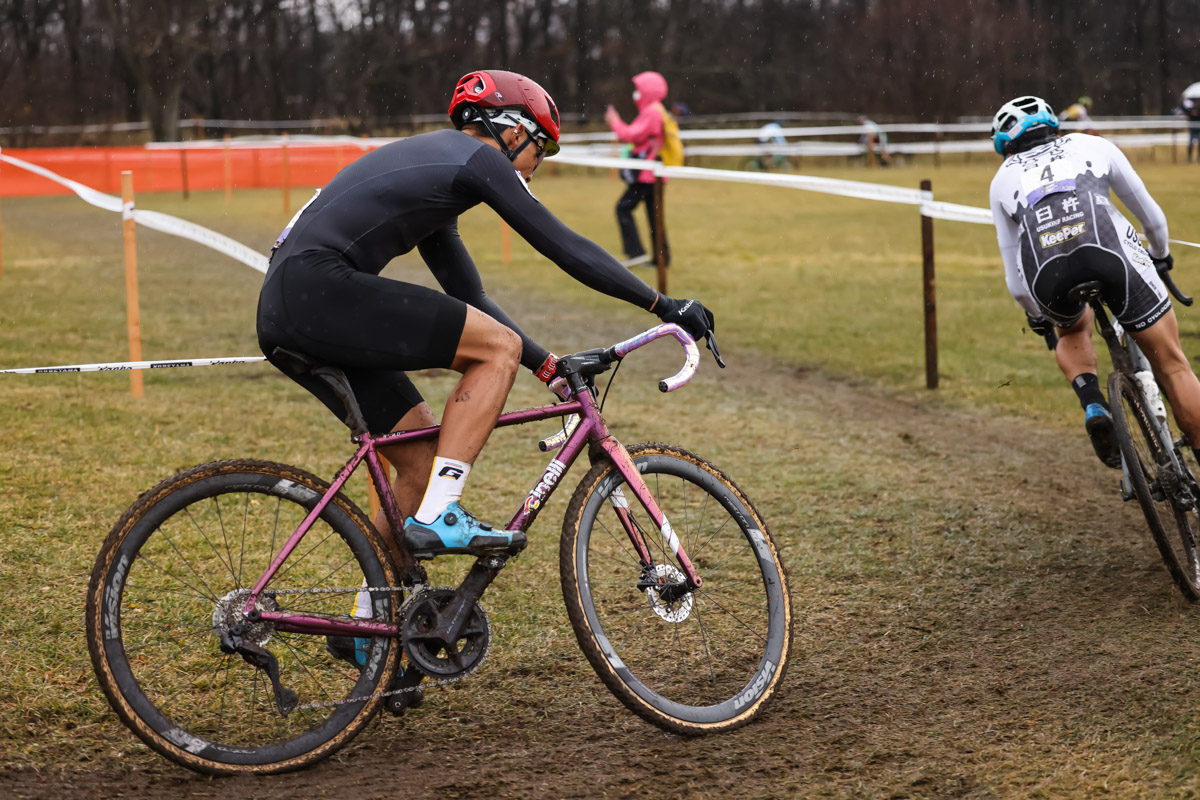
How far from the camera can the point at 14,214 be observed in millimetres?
24109

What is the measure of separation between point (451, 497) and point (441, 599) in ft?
1.00

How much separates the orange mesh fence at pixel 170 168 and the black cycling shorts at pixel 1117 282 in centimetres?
2295

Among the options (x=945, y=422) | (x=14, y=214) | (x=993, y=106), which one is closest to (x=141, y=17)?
(x=14, y=214)

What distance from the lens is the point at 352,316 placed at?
3.52 meters

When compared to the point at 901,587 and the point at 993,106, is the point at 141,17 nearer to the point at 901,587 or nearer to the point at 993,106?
the point at 993,106

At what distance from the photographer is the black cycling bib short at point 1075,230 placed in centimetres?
487

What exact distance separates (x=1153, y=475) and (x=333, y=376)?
3.28 m

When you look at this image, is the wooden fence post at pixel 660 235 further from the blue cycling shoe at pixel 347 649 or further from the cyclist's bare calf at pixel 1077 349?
the blue cycling shoe at pixel 347 649

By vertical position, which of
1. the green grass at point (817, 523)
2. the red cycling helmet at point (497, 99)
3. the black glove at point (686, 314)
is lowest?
the green grass at point (817, 523)

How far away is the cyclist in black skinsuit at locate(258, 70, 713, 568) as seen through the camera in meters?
3.51

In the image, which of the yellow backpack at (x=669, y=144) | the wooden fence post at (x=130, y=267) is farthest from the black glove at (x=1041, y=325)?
the yellow backpack at (x=669, y=144)

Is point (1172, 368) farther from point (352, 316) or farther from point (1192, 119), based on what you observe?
point (1192, 119)

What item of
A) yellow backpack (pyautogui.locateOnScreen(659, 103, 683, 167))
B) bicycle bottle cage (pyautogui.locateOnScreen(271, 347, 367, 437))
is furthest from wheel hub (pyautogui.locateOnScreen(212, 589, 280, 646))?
yellow backpack (pyautogui.locateOnScreen(659, 103, 683, 167))

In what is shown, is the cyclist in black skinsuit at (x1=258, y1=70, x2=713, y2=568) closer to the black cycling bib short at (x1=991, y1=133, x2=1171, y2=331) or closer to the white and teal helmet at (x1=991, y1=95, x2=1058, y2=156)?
the black cycling bib short at (x1=991, y1=133, x2=1171, y2=331)
